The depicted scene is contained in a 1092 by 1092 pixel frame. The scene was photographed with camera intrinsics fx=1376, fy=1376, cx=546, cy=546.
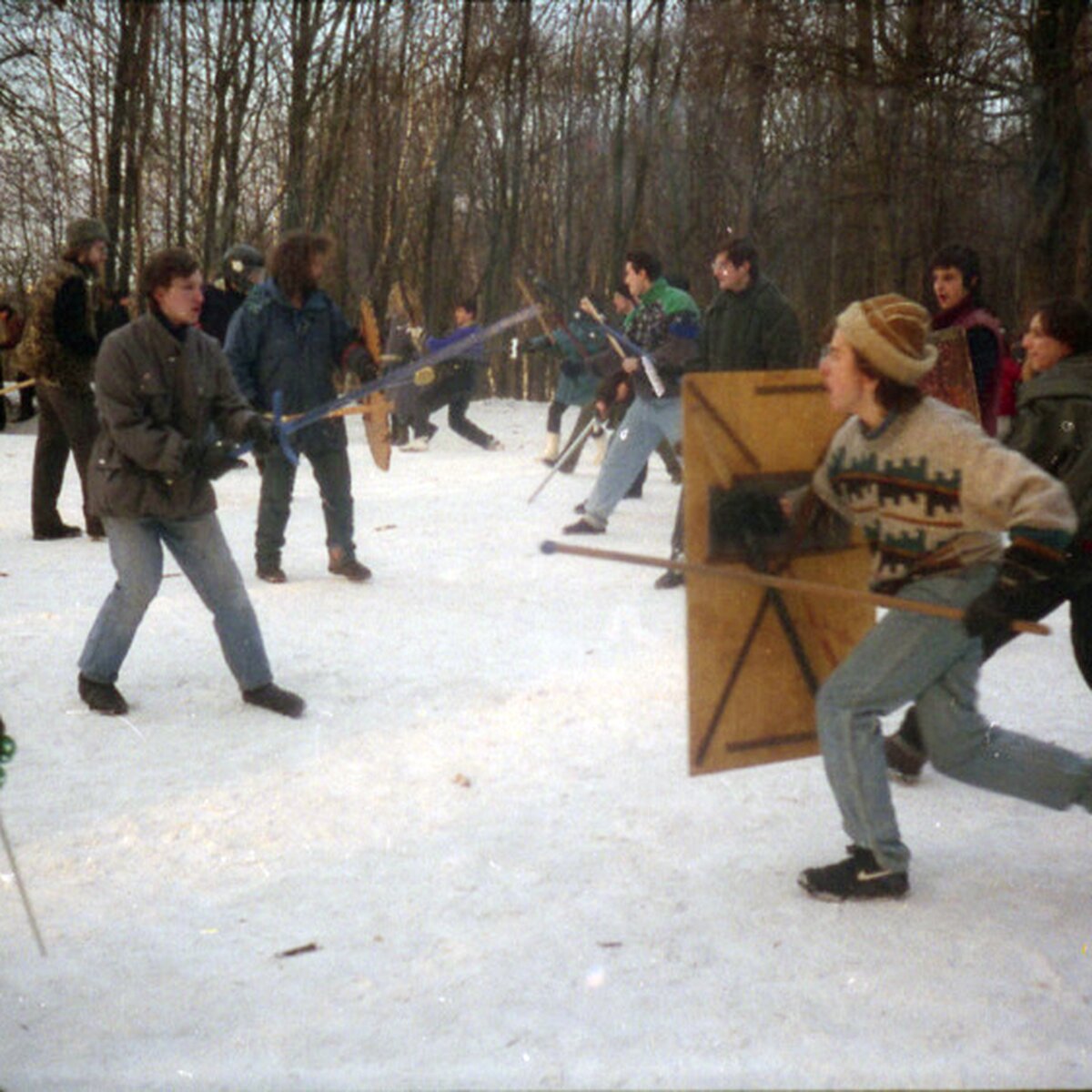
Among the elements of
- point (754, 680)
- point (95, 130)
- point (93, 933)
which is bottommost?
point (93, 933)

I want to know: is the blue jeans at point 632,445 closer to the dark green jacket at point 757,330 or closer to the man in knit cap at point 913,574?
the dark green jacket at point 757,330

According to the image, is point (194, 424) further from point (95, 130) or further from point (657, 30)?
point (657, 30)

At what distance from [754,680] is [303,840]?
1.42m

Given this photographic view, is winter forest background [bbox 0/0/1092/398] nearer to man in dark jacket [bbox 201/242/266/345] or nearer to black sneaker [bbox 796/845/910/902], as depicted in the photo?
man in dark jacket [bbox 201/242/266/345]

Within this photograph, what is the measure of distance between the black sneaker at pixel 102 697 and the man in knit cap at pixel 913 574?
2857 mm

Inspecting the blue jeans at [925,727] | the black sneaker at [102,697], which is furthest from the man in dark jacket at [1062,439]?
the black sneaker at [102,697]

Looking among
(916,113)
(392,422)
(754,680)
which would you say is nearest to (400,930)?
(754,680)

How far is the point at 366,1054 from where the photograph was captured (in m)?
2.84

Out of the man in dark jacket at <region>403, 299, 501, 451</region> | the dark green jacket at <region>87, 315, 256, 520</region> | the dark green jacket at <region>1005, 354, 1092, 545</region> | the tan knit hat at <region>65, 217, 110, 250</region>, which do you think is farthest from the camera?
the man in dark jacket at <region>403, 299, 501, 451</region>

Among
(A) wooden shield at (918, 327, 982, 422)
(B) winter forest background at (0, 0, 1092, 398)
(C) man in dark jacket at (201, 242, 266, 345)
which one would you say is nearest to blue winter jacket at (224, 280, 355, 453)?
(A) wooden shield at (918, 327, 982, 422)

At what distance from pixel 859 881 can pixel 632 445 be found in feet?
16.6

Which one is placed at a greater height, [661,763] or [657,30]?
[657,30]

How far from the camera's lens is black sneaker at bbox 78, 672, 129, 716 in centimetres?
521

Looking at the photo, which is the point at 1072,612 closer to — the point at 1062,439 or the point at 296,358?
the point at 1062,439
